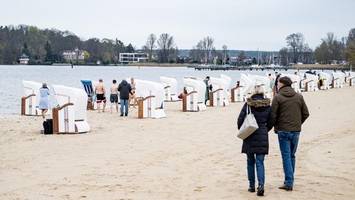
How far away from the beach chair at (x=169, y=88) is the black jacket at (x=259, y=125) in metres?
28.1

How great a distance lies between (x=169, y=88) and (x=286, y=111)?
28723 mm

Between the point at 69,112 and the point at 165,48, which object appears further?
the point at 165,48

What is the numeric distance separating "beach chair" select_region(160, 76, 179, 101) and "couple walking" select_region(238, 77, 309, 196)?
27.8 meters

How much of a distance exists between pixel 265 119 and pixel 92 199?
2751 mm

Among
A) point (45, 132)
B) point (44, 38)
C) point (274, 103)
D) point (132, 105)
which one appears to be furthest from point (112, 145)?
point (44, 38)

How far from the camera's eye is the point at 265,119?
28.9 feet

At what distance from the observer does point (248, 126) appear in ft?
28.3

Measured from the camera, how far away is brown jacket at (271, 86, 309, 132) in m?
9.00

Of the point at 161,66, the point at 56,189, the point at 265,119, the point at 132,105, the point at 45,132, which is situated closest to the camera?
the point at 265,119

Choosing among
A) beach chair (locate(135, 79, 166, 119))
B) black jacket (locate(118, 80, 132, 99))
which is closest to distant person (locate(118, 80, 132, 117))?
black jacket (locate(118, 80, 132, 99))

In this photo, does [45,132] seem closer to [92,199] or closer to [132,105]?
[92,199]

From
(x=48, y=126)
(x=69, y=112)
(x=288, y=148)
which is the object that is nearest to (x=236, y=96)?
(x=69, y=112)

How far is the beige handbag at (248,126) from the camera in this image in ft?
28.3

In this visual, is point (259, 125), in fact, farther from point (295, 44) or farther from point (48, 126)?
point (295, 44)
